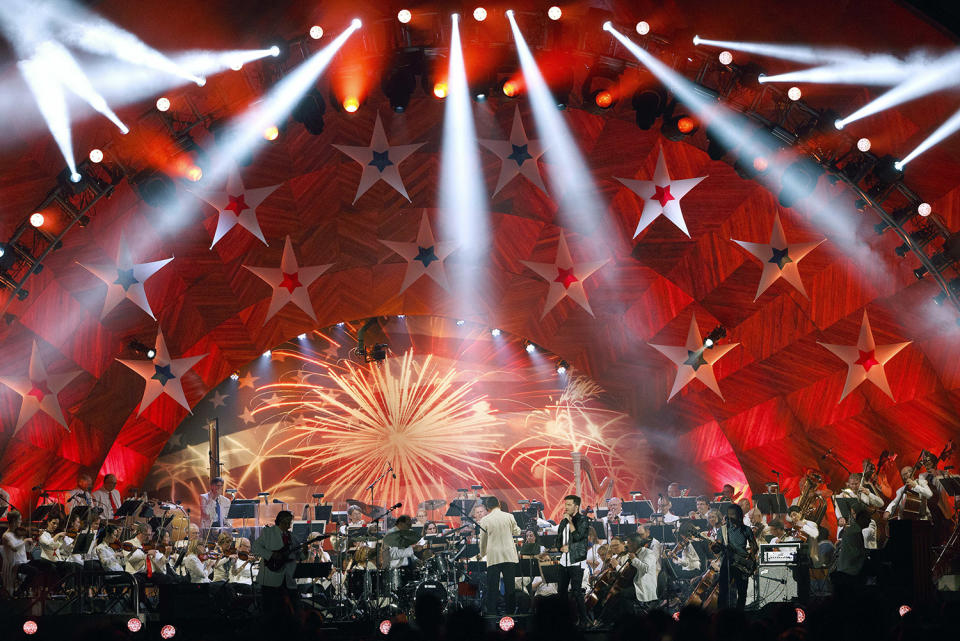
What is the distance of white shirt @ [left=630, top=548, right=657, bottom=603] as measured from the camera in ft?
37.7

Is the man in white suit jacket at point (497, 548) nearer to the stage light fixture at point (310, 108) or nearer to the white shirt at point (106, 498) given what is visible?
the stage light fixture at point (310, 108)

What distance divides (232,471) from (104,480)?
7.99 ft

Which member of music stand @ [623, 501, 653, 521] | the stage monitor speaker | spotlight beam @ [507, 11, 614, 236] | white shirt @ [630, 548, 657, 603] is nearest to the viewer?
white shirt @ [630, 548, 657, 603]

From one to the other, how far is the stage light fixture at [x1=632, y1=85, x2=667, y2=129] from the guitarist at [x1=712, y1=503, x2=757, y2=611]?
18.2ft

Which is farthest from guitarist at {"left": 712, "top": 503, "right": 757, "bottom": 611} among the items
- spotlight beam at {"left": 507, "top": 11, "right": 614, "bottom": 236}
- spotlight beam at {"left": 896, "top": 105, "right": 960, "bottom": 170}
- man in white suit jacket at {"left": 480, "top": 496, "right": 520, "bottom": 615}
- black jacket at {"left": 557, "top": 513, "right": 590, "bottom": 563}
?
spotlight beam at {"left": 507, "top": 11, "right": 614, "bottom": 236}

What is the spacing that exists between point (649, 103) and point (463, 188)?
4445 millimetres

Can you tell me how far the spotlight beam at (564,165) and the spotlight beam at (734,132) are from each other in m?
1.53

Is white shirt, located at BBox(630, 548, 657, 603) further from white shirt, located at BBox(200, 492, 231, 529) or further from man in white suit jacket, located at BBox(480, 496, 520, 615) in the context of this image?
white shirt, located at BBox(200, 492, 231, 529)

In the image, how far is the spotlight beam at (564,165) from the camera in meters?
13.7

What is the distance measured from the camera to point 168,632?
32.4ft

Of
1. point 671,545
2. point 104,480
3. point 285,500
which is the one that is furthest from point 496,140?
point 104,480

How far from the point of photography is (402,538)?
1177 cm

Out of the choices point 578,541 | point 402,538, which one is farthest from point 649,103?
point 402,538

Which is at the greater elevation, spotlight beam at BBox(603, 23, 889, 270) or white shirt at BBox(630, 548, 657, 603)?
spotlight beam at BBox(603, 23, 889, 270)
